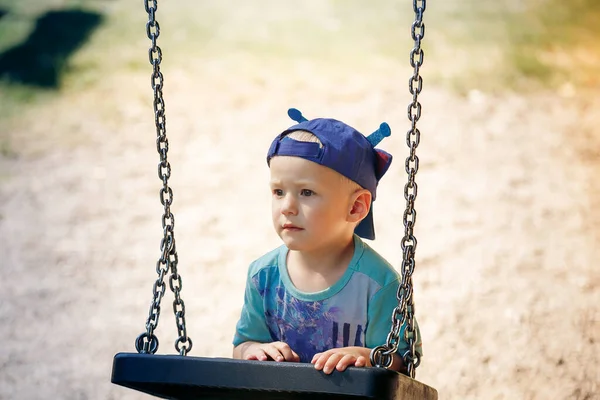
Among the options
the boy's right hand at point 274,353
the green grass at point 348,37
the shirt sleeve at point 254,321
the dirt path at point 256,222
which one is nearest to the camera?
the boy's right hand at point 274,353

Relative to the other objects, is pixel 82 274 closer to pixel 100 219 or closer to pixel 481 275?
pixel 100 219

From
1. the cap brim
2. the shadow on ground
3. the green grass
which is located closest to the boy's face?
the cap brim

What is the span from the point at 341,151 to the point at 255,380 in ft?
2.64

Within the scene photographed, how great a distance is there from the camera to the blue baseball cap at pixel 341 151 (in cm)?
291

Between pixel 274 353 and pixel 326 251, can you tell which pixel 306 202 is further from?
pixel 274 353

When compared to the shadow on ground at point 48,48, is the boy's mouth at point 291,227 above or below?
below

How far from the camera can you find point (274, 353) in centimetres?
287

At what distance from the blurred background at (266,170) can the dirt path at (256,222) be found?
0.02 meters

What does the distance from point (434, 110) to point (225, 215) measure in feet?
7.06

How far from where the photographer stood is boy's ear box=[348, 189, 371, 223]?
3.00 meters

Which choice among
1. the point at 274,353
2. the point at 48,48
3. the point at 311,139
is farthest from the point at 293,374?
the point at 48,48

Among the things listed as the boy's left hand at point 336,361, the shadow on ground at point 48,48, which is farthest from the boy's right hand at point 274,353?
the shadow on ground at point 48,48

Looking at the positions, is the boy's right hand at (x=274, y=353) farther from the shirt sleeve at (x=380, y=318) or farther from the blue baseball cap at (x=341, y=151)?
the blue baseball cap at (x=341, y=151)

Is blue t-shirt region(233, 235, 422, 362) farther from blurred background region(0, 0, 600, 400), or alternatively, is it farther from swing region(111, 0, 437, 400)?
blurred background region(0, 0, 600, 400)
